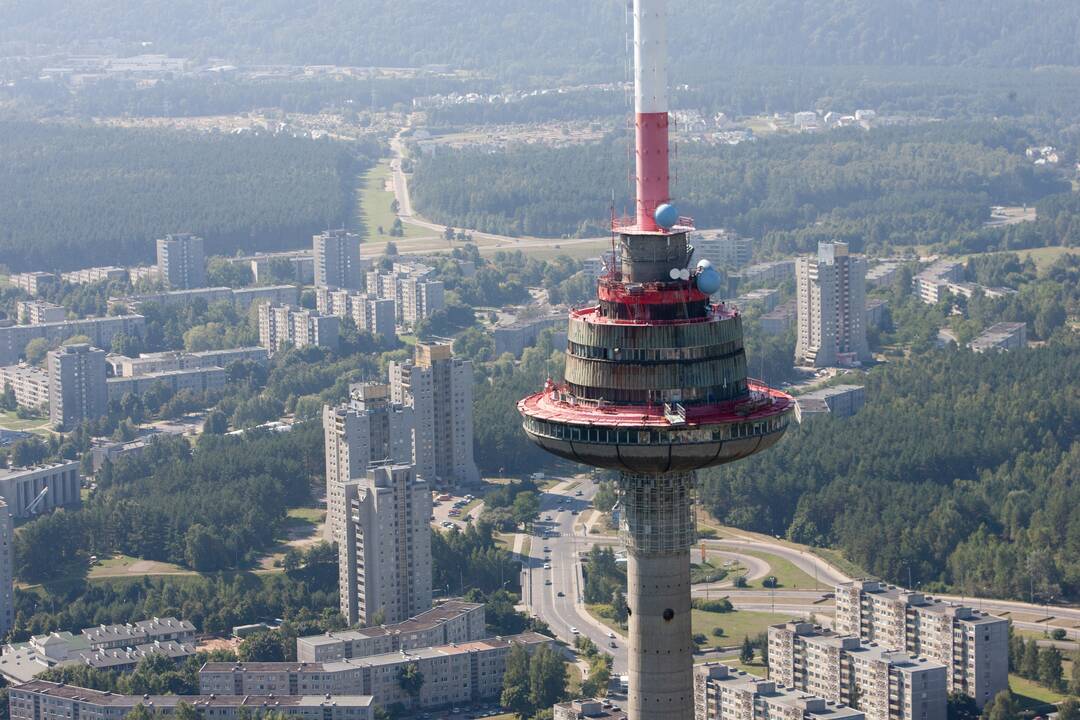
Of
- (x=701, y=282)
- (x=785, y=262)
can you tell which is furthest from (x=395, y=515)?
(x=785, y=262)

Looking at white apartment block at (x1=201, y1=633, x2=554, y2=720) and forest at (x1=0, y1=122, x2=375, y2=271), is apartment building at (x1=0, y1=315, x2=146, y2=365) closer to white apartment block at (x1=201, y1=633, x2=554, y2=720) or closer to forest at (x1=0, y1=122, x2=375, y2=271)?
forest at (x1=0, y1=122, x2=375, y2=271)

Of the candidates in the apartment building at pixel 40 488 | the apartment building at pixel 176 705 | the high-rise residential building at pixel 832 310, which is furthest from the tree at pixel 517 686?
the high-rise residential building at pixel 832 310

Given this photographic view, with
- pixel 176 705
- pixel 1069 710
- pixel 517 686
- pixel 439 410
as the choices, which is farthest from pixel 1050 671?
pixel 439 410

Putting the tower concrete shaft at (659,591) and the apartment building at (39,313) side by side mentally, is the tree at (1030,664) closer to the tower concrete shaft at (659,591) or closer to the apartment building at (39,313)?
the tower concrete shaft at (659,591)

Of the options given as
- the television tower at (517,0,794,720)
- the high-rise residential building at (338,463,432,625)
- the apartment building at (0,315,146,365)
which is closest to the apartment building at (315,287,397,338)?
the apartment building at (0,315,146,365)

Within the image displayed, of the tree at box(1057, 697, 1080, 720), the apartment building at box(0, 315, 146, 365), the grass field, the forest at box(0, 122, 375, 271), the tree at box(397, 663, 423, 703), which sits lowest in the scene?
the grass field
